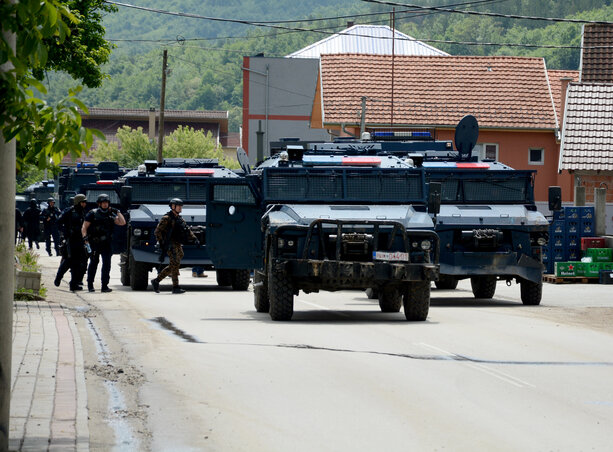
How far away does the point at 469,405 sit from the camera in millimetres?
9930

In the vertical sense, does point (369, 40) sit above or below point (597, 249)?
above

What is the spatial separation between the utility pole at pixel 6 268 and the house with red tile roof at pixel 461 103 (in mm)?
42563

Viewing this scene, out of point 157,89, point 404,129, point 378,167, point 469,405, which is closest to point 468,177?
point 378,167

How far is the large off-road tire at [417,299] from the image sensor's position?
Answer: 55.3ft

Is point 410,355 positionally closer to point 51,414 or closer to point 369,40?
point 51,414

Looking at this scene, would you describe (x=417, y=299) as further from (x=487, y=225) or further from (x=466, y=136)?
(x=466, y=136)

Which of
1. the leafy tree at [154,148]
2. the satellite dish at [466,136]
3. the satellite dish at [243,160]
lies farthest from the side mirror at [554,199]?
the leafy tree at [154,148]

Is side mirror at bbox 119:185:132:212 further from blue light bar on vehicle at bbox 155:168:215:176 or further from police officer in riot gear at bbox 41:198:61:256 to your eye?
police officer in riot gear at bbox 41:198:61:256

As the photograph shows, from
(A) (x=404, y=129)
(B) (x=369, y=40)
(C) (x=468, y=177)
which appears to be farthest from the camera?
(B) (x=369, y=40)

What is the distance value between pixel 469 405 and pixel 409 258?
6829 mm

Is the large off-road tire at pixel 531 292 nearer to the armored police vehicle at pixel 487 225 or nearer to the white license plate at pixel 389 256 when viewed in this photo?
the armored police vehicle at pixel 487 225

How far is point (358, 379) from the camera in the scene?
1125cm

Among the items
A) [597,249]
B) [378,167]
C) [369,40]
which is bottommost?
[597,249]

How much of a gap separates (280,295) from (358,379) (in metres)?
5.59
